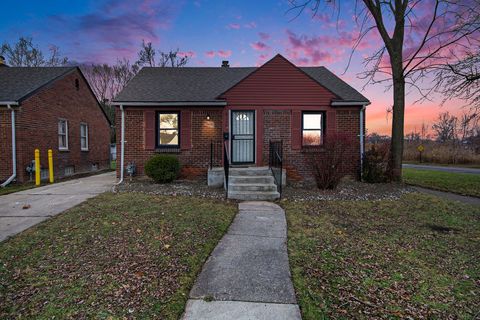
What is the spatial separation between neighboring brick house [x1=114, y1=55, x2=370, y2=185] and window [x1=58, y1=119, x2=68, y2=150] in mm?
4975

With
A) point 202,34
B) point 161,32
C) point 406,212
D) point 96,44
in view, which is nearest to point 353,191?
point 406,212

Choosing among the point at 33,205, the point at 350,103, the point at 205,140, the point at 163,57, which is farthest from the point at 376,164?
the point at 163,57

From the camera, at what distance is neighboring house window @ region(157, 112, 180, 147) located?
9883mm

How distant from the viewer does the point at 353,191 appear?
26.5ft

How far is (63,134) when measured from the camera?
1280 cm

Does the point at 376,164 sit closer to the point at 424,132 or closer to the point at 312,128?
the point at 312,128

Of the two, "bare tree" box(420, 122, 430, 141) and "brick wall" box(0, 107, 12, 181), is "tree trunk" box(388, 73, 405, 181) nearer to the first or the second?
"brick wall" box(0, 107, 12, 181)

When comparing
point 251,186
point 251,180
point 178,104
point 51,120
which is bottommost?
point 251,186

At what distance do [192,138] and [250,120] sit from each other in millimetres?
2286

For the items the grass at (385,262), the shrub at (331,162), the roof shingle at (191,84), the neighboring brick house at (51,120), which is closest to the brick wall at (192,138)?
the roof shingle at (191,84)

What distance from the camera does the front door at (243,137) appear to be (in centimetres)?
989

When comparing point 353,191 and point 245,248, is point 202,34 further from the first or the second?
point 245,248

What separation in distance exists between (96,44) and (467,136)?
41.9 metres

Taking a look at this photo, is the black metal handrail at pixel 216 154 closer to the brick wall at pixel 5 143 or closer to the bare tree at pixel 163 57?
the brick wall at pixel 5 143
